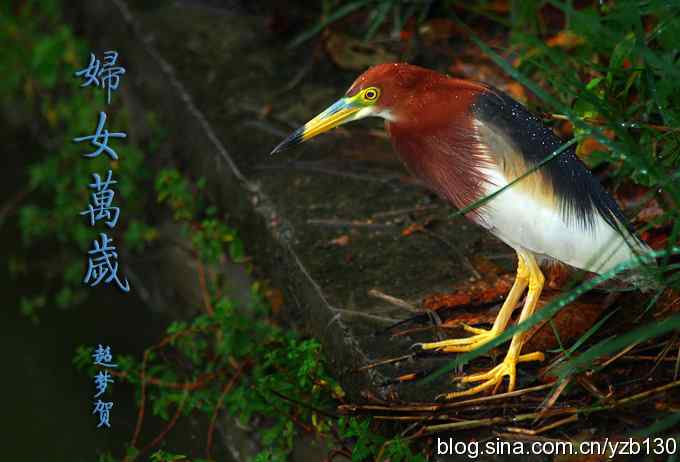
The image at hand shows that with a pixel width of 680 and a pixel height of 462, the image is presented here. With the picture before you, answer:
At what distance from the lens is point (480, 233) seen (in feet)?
10.6

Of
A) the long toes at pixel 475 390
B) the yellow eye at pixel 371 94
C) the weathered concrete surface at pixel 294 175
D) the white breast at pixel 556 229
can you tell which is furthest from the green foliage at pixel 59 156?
the white breast at pixel 556 229

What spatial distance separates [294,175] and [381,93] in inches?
44.6

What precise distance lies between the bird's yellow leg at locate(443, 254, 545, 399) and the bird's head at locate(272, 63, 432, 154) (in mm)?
493

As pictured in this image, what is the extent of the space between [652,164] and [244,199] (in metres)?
1.65

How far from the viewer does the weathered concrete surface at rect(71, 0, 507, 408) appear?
2.98 metres

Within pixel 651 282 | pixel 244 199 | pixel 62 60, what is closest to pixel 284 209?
pixel 244 199

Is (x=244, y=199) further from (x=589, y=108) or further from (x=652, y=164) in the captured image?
(x=652, y=164)

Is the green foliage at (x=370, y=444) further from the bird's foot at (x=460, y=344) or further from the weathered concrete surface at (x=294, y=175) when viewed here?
the bird's foot at (x=460, y=344)

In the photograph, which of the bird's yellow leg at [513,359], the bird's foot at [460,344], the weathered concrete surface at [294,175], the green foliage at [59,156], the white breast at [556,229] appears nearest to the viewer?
the white breast at [556,229]

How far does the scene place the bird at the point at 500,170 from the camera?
246cm

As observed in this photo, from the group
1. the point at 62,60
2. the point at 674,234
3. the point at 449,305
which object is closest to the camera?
the point at 674,234

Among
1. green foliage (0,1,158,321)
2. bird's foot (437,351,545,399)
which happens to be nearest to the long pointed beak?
bird's foot (437,351,545,399)

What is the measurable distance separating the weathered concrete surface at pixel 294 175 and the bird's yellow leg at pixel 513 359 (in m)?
0.13

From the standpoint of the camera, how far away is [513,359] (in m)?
2.57
